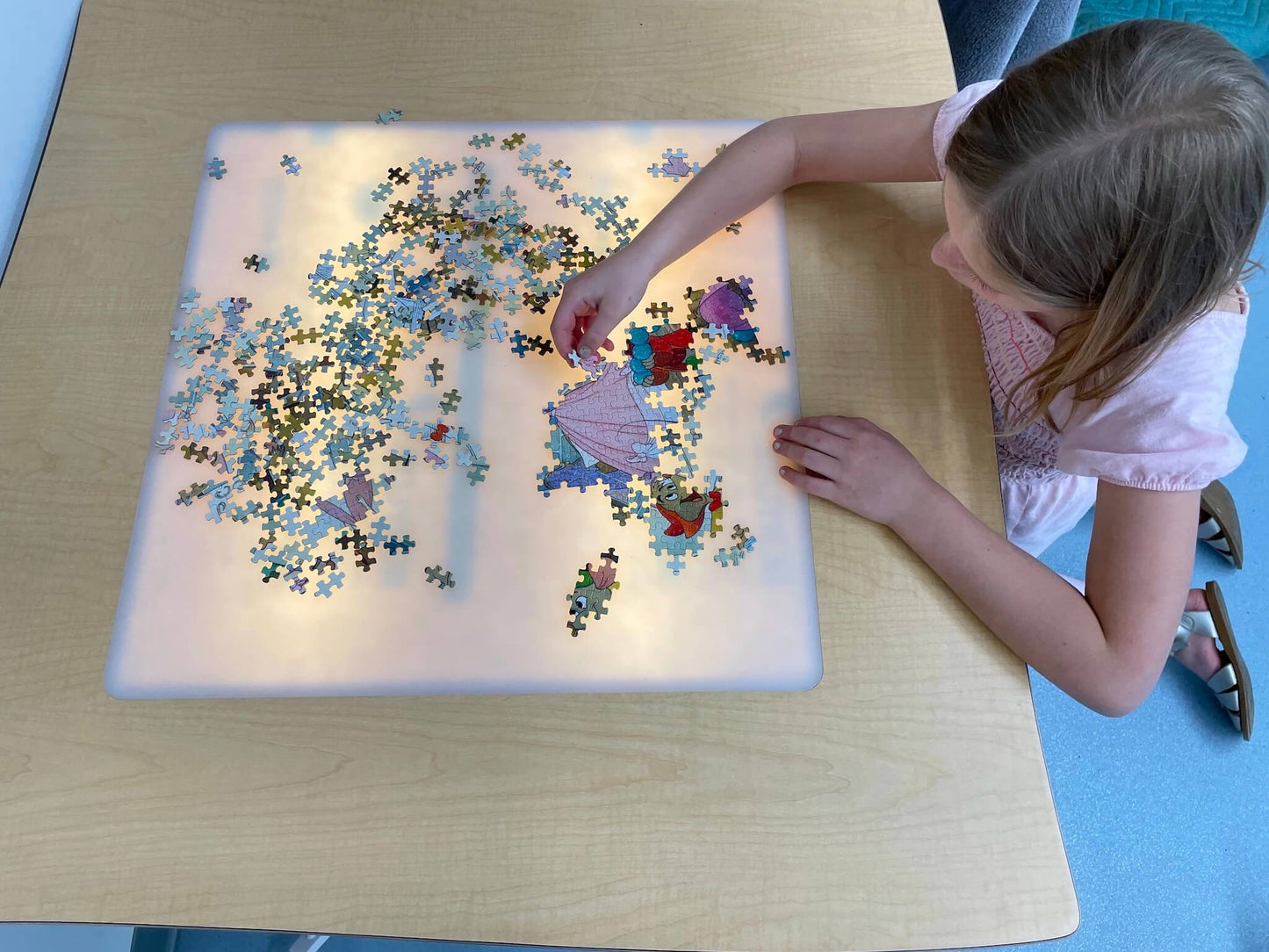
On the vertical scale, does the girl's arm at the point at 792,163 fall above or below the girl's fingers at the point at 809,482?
above

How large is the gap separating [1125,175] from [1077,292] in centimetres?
12

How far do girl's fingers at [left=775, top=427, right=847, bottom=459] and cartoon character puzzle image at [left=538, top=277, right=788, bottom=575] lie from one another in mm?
93

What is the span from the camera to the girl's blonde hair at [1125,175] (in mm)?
690

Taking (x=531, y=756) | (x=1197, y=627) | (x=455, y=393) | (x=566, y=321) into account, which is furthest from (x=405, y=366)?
(x=1197, y=627)

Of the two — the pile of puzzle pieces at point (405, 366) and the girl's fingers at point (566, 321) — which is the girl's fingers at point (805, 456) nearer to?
the pile of puzzle pieces at point (405, 366)

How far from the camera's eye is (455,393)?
96 cm

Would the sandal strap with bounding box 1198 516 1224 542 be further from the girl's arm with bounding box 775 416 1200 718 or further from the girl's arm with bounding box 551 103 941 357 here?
the girl's arm with bounding box 551 103 941 357

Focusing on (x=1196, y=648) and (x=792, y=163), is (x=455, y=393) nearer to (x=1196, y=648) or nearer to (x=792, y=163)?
(x=792, y=163)

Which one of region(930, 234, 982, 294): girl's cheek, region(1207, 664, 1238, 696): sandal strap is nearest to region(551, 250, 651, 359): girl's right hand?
region(930, 234, 982, 294): girl's cheek

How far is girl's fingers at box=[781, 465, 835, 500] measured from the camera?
908 mm

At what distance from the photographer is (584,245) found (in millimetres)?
1040

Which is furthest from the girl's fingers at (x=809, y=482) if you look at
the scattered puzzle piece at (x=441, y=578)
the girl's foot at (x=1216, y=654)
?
the girl's foot at (x=1216, y=654)

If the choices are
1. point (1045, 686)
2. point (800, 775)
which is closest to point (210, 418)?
point (800, 775)

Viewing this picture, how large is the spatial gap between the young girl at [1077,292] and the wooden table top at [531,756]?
0.05 m
